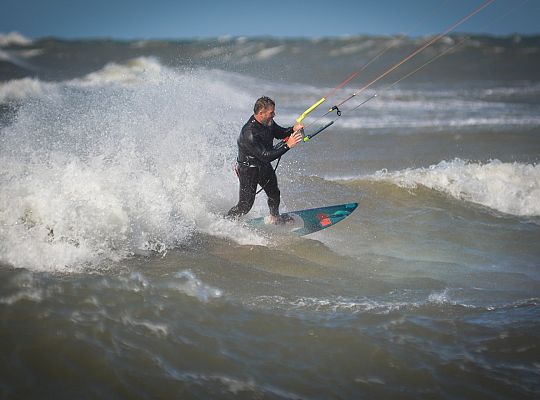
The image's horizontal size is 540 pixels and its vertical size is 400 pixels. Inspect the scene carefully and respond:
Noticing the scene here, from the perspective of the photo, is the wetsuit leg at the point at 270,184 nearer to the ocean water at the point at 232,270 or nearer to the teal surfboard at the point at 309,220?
the teal surfboard at the point at 309,220

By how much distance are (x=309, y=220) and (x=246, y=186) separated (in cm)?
119

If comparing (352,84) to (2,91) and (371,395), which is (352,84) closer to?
(2,91)

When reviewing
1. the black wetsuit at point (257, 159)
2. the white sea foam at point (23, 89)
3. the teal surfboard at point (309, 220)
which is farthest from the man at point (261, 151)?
the white sea foam at point (23, 89)

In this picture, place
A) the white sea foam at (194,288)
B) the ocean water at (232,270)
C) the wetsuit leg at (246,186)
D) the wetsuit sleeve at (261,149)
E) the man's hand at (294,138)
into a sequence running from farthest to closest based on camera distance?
the wetsuit leg at (246,186) → the wetsuit sleeve at (261,149) → the man's hand at (294,138) → the white sea foam at (194,288) → the ocean water at (232,270)

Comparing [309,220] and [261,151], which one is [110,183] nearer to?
[261,151]

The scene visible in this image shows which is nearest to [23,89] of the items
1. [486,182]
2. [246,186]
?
[246,186]

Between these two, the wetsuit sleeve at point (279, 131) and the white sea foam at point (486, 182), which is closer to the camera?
the wetsuit sleeve at point (279, 131)

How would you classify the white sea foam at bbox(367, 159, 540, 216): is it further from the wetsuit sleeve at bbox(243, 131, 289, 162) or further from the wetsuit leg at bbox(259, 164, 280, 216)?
the wetsuit sleeve at bbox(243, 131, 289, 162)

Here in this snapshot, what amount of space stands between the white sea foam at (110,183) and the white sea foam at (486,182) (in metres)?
3.84

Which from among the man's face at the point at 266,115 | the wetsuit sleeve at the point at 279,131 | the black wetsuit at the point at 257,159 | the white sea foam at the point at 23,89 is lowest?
the black wetsuit at the point at 257,159

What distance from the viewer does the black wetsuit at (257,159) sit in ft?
22.9

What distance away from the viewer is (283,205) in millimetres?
9375

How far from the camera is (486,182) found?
1111cm

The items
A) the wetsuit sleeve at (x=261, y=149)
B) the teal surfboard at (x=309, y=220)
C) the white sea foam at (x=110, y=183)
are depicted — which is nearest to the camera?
the white sea foam at (x=110, y=183)
